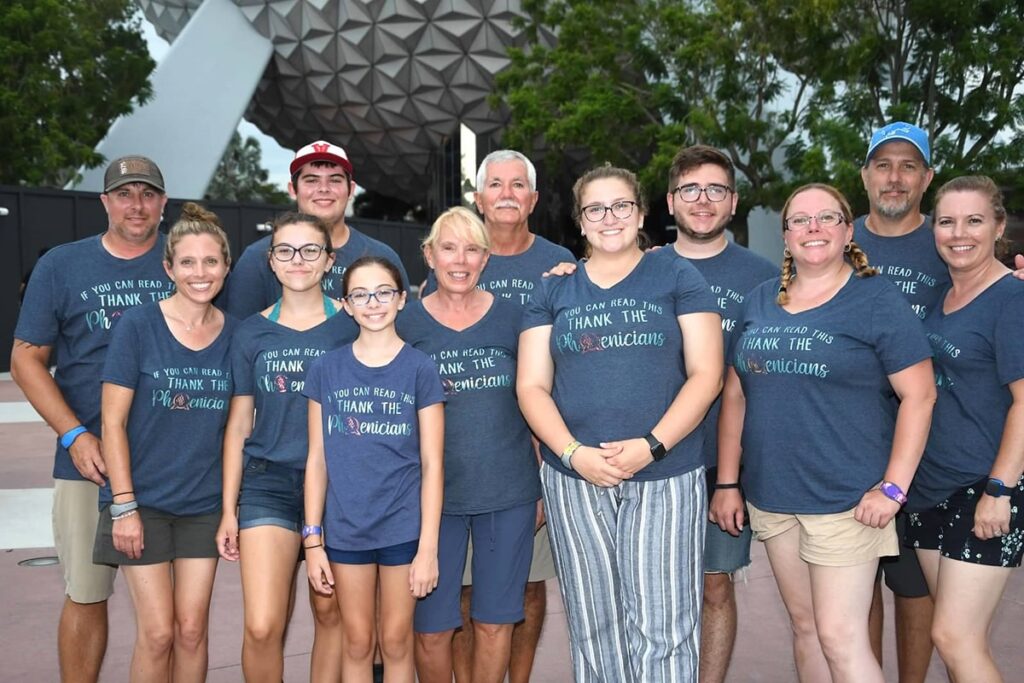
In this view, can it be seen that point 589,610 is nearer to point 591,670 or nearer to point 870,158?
point 591,670

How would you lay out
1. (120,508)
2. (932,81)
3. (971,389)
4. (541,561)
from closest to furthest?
(971,389), (120,508), (541,561), (932,81)

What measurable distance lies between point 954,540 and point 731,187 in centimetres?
160

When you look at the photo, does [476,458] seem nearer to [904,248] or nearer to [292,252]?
[292,252]

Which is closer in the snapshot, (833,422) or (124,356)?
(833,422)

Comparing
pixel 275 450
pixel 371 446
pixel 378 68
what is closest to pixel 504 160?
pixel 371 446

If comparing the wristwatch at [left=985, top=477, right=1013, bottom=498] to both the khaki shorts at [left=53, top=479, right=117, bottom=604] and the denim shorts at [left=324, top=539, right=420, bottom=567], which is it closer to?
the denim shorts at [left=324, top=539, right=420, bottom=567]

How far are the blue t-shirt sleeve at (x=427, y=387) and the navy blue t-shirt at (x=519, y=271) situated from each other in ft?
2.50

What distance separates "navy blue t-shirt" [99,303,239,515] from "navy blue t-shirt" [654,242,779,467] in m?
1.84

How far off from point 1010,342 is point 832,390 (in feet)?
2.07

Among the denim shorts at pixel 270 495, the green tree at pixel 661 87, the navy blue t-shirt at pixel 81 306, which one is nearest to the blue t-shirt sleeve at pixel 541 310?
the denim shorts at pixel 270 495

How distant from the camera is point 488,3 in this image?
96.1 ft

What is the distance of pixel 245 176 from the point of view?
54.7m

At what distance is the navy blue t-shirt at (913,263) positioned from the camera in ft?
13.0

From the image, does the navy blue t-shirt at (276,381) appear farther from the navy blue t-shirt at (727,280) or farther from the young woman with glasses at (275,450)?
the navy blue t-shirt at (727,280)
